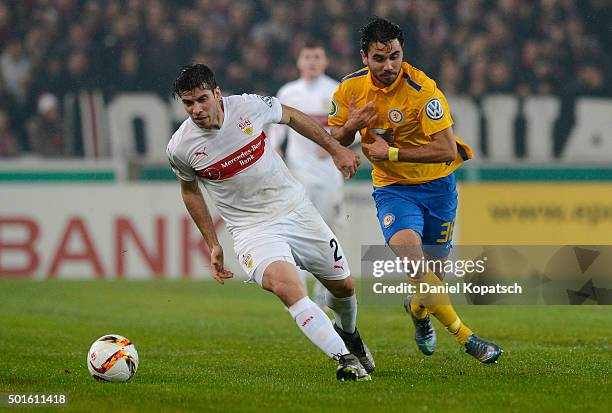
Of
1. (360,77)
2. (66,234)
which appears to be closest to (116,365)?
(360,77)

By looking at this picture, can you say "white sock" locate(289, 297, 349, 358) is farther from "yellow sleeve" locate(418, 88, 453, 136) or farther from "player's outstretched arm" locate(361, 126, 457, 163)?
"yellow sleeve" locate(418, 88, 453, 136)

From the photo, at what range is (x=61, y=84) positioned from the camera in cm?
1708

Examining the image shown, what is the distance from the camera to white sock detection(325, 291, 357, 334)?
7.90 meters

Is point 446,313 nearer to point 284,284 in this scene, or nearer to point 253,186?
point 284,284

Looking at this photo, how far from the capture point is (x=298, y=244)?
299 inches

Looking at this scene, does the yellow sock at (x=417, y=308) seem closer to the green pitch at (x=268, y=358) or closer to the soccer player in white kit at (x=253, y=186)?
the green pitch at (x=268, y=358)

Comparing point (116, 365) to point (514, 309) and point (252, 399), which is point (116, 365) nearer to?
point (252, 399)

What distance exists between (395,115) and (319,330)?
1890mm

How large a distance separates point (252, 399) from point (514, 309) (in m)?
6.99

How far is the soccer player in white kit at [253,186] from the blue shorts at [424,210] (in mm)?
781

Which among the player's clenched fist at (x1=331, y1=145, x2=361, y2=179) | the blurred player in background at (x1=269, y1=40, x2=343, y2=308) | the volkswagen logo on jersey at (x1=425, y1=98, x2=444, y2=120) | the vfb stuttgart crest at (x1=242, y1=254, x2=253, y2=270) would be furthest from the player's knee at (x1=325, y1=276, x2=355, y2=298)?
the blurred player in background at (x1=269, y1=40, x2=343, y2=308)

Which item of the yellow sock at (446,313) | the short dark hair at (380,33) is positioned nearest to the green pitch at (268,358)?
the yellow sock at (446,313)

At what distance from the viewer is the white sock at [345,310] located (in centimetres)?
790

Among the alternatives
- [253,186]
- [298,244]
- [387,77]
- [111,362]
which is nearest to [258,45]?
[387,77]
